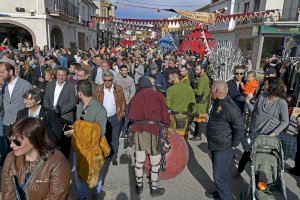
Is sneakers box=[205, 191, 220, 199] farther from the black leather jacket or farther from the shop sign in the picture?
the shop sign

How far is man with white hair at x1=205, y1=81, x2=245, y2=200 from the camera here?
3.54 meters

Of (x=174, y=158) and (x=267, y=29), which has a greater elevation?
(x=267, y=29)

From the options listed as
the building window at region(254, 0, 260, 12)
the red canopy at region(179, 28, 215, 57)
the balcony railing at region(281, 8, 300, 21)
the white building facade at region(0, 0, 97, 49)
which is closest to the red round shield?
the red canopy at region(179, 28, 215, 57)

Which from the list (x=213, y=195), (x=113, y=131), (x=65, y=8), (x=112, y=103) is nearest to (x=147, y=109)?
(x=112, y=103)

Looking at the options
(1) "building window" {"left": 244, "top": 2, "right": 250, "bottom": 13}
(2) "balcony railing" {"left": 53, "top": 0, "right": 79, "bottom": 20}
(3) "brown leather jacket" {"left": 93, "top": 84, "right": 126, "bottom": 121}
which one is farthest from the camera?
(1) "building window" {"left": 244, "top": 2, "right": 250, "bottom": 13}

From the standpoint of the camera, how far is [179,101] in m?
5.40

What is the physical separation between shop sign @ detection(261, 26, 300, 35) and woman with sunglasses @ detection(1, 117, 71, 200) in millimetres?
22306

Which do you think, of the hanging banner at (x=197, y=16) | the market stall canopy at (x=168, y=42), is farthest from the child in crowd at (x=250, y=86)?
the market stall canopy at (x=168, y=42)

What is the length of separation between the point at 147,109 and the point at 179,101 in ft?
5.57

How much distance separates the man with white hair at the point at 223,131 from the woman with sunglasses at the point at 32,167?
2.25 m

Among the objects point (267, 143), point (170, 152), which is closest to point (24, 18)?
point (170, 152)

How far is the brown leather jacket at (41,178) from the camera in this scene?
2.00 meters

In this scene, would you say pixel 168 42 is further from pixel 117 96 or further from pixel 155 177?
pixel 155 177

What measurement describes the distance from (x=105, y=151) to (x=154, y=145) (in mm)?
778
